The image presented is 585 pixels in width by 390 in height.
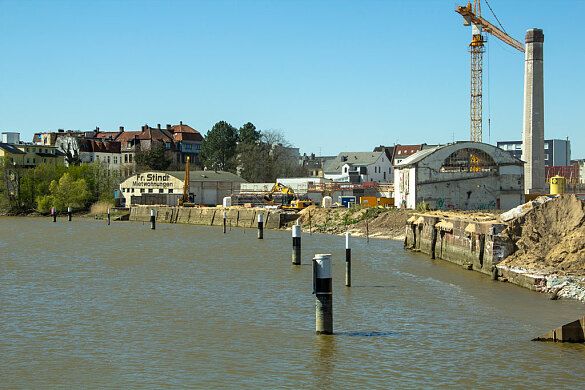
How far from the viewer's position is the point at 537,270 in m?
23.3

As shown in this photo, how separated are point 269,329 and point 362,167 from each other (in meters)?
117

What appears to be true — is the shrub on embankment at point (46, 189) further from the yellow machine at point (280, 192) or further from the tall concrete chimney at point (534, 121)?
the tall concrete chimney at point (534, 121)

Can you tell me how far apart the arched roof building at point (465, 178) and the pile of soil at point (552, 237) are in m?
30.8

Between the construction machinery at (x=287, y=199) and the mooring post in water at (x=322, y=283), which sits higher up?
the construction machinery at (x=287, y=199)

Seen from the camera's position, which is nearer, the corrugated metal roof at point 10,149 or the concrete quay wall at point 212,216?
the concrete quay wall at point 212,216

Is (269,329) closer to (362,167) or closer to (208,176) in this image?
(208,176)

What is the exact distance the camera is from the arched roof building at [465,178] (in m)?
56.4

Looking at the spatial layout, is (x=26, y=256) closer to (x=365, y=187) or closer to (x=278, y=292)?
(x=278, y=292)

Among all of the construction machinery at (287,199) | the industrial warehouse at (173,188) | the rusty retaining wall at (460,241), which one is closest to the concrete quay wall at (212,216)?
the construction machinery at (287,199)

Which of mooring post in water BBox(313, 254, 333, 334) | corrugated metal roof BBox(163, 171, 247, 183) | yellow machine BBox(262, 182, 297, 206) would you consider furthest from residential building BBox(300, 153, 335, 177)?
mooring post in water BBox(313, 254, 333, 334)

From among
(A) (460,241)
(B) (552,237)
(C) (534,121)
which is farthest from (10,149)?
(B) (552,237)

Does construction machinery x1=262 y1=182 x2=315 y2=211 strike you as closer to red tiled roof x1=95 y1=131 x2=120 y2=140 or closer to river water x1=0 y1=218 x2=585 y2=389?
river water x1=0 y1=218 x2=585 y2=389

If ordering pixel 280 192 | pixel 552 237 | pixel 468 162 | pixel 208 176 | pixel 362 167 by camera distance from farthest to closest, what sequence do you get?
pixel 362 167, pixel 208 176, pixel 280 192, pixel 468 162, pixel 552 237

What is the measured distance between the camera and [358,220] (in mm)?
56094
